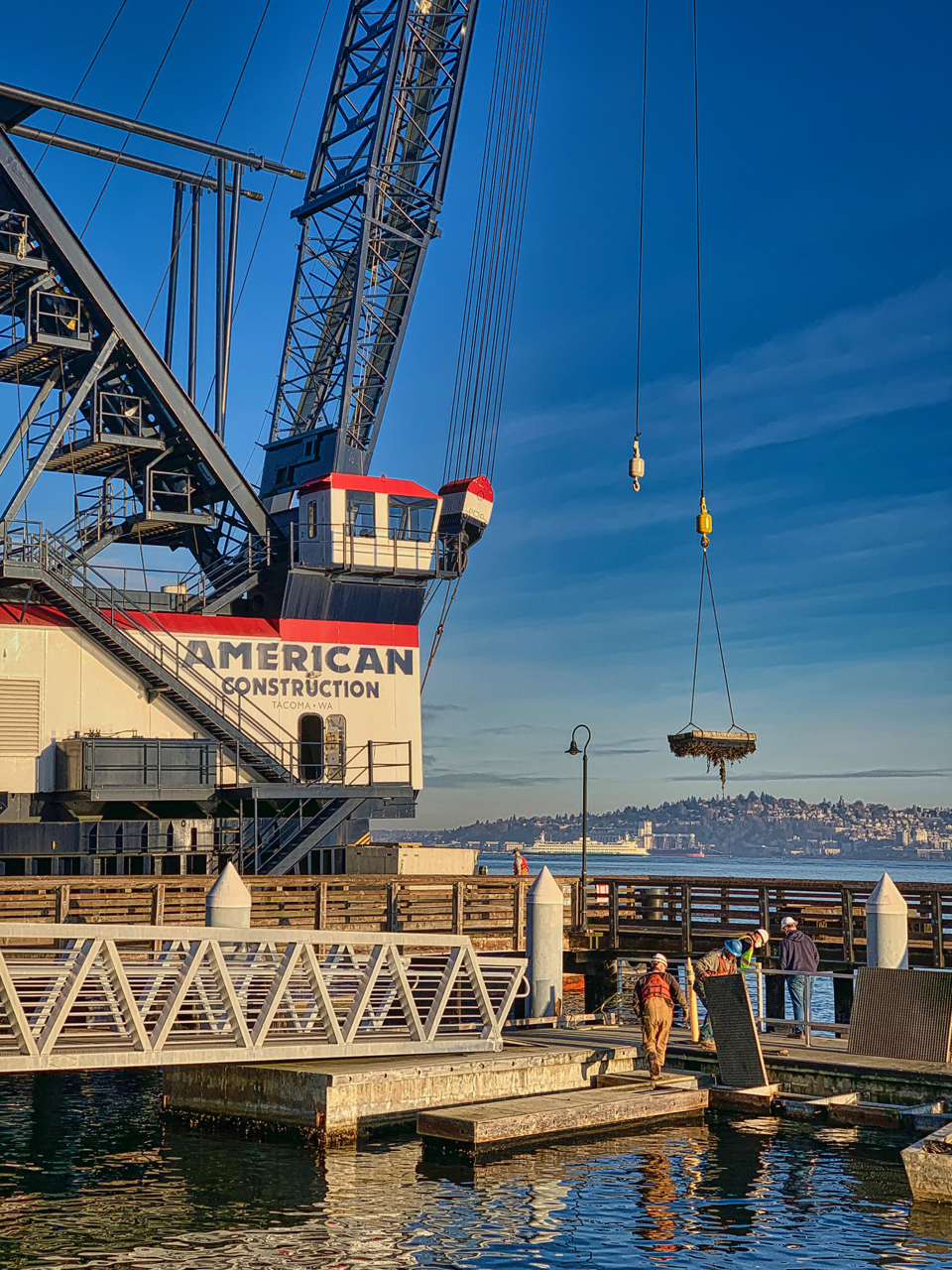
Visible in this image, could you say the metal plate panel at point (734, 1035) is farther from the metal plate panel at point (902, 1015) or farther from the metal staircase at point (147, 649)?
the metal staircase at point (147, 649)

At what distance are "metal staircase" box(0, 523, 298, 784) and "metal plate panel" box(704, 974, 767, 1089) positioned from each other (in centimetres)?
1852

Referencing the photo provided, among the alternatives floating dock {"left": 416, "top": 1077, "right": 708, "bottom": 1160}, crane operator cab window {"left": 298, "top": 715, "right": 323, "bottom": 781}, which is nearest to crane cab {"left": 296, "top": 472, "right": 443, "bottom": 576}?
crane operator cab window {"left": 298, "top": 715, "right": 323, "bottom": 781}

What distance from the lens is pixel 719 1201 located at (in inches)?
671

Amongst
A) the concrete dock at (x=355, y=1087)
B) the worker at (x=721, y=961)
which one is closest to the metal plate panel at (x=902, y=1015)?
the worker at (x=721, y=961)

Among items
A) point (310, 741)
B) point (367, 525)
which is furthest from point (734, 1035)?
point (367, 525)

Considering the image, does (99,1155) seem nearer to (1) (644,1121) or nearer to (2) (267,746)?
(1) (644,1121)

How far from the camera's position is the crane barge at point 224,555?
3709 cm

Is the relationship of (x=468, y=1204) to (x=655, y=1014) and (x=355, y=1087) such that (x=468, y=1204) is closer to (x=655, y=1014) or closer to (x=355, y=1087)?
(x=355, y=1087)

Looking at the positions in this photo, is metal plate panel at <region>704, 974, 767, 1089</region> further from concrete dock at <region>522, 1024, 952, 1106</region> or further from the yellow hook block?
the yellow hook block

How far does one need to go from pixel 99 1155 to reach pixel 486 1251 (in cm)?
678

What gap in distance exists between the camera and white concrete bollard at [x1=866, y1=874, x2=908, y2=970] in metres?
24.3

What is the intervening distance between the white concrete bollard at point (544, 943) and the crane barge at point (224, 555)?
12.5 m

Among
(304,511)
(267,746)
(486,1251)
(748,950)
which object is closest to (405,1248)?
(486,1251)

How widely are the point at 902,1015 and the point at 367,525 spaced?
82.9 feet
